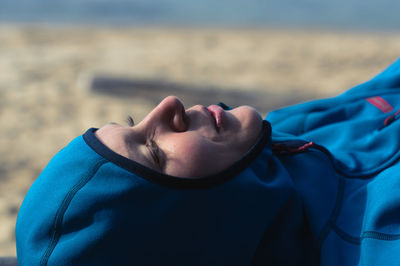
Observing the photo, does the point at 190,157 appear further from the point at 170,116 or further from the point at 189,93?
the point at 189,93

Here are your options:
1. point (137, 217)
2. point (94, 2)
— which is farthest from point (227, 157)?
point (94, 2)

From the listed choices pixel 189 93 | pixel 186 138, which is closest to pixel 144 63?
pixel 189 93

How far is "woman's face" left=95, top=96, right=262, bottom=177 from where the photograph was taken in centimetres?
151

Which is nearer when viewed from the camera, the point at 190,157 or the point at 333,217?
the point at 190,157

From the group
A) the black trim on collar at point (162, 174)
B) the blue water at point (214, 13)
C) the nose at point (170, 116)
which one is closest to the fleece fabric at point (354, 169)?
the black trim on collar at point (162, 174)

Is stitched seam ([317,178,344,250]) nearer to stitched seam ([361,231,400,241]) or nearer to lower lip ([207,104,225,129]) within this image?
stitched seam ([361,231,400,241])

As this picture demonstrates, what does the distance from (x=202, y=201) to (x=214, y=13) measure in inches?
442

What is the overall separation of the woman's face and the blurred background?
1522mm

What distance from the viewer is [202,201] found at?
1.47m

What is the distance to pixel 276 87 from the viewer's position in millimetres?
5734

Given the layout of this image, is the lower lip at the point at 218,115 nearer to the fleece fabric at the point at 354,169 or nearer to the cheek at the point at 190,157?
the cheek at the point at 190,157

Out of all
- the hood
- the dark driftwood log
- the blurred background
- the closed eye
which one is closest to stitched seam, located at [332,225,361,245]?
the hood

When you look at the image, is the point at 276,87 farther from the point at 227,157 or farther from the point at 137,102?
the point at 227,157

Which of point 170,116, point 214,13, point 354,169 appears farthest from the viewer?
point 214,13
